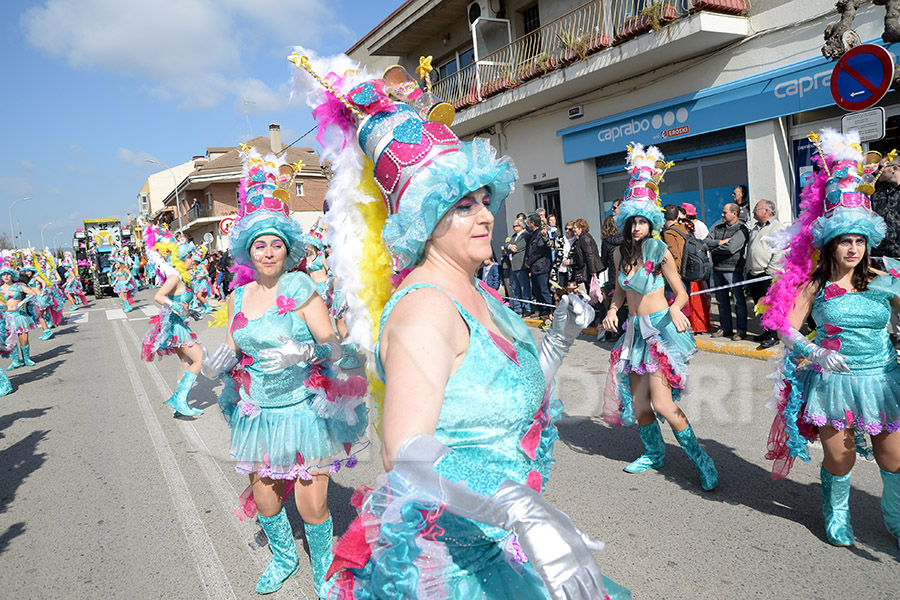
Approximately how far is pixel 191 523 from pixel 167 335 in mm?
3788

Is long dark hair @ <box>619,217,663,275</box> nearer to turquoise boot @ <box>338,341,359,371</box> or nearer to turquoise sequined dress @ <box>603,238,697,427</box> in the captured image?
turquoise sequined dress @ <box>603,238,697,427</box>

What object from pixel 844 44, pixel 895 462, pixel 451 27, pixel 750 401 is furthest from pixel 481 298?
pixel 451 27

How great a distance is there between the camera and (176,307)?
774 centimetres

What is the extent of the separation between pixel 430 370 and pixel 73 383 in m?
10.6

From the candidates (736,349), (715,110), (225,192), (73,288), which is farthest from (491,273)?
(225,192)

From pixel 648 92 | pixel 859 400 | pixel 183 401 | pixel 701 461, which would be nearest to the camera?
pixel 859 400

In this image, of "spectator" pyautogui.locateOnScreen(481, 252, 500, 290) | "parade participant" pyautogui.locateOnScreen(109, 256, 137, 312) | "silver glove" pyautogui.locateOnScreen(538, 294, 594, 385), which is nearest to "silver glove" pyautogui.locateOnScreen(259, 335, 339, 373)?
"silver glove" pyautogui.locateOnScreen(538, 294, 594, 385)

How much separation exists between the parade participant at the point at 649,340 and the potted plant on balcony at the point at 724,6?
Result: 6.74 m

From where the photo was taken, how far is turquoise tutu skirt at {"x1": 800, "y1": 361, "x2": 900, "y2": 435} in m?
3.24

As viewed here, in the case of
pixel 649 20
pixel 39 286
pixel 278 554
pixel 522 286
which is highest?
pixel 649 20

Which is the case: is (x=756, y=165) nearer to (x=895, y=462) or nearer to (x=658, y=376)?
(x=658, y=376)

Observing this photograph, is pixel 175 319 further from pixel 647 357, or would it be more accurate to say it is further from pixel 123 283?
pixel 123 283

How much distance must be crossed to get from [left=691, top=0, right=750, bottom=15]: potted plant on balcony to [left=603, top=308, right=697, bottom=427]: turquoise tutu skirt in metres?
7.81

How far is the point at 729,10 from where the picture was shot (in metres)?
10.4
